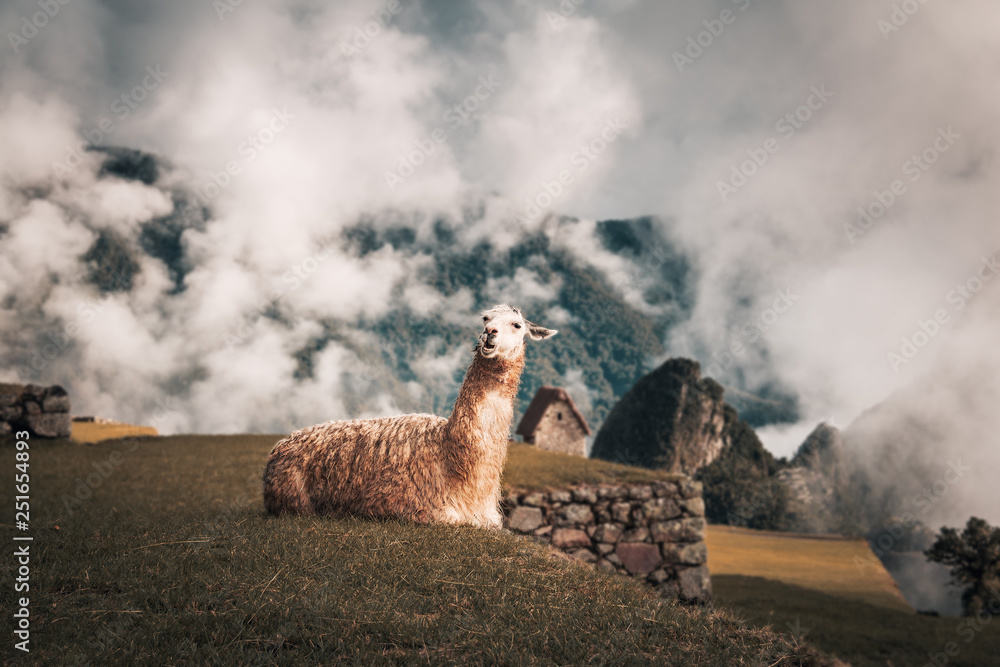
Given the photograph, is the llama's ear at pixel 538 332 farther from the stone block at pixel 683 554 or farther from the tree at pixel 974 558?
the tree at pixel 974 558

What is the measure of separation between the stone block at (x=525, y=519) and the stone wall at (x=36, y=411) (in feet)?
47.4

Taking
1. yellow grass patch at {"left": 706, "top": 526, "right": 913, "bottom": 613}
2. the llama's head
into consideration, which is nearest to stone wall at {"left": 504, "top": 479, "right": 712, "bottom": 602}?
the llama's head

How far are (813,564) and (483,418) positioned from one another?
26558 mm

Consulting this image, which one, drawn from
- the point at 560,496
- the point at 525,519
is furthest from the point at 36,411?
the point at 560,496

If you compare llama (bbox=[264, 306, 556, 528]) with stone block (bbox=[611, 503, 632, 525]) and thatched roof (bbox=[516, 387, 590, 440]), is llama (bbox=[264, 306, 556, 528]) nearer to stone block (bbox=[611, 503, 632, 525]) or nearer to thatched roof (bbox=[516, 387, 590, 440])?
stone block (bbox=[611, 503, 632, 525])

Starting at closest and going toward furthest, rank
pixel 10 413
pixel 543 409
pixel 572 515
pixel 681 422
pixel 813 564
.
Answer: pixel 572 515 < pixel 10 413 < pixel 813 564 < pixel 543 409 < pixel 681 422

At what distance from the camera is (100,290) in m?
118

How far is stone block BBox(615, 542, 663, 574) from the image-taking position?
33.6 ft

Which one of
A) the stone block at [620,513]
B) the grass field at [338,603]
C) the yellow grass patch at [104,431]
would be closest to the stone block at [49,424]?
the yellow grass patch at [104,431]

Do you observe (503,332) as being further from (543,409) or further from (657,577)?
(543,409)

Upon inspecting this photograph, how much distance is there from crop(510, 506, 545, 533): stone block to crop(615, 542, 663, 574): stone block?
1723 millimetres

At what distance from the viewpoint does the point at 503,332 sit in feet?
18.0

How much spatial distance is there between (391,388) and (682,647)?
122604 millimetres

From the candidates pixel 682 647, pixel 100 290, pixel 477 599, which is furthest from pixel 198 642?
pixel 100 290
